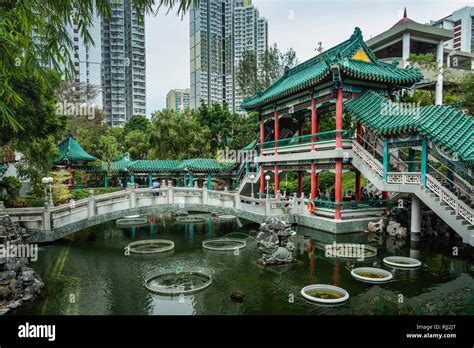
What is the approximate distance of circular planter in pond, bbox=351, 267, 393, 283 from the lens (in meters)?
8.08

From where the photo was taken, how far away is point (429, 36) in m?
27.5

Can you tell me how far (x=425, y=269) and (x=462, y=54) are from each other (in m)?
29.5

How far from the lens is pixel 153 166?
84.8 feet

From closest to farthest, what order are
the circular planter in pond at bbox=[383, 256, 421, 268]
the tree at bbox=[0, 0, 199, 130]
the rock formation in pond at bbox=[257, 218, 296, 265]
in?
the tree at bbox=[0, 0, 199, 130], the circular planter in pond at bbox=[383, 256, 421, 268], the rock formation in pond at bbox=[257, 218, 296, 265]

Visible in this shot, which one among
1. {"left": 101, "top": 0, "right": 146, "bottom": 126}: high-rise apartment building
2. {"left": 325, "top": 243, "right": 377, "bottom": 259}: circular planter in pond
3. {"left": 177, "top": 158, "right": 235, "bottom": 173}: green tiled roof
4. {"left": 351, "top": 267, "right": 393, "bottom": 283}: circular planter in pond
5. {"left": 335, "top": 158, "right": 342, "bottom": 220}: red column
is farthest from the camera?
{"left": 101, "top": 0, "right": 146, "bottom": 126}: high-rise apartment building

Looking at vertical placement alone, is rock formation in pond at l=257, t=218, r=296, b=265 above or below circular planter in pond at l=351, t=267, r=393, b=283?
above

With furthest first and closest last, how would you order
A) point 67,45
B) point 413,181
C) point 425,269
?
point 413,181 < point 425,269 < point 67,45

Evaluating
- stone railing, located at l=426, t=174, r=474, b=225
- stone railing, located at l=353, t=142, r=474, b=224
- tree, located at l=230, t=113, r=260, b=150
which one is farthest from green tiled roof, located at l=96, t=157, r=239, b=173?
stone railing, located at l=426, t=174, r=474, b=225

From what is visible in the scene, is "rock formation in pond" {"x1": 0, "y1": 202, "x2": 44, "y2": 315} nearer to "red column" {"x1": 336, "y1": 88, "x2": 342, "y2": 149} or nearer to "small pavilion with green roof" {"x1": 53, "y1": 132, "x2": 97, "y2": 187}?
"red column" {"x1": 336, "y1": 88, "x2": 342, "y2": 149}

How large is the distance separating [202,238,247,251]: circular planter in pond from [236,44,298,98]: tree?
22.5 metres

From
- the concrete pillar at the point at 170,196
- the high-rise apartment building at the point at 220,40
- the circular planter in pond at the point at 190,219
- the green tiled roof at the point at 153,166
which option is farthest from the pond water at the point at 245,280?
the high-rise apartment building at the point at 220,40

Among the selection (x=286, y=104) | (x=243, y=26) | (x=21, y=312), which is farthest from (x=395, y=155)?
(x=243, y=26)

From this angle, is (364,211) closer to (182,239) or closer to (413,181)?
(413,181)

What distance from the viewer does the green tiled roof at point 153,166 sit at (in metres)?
25.4
